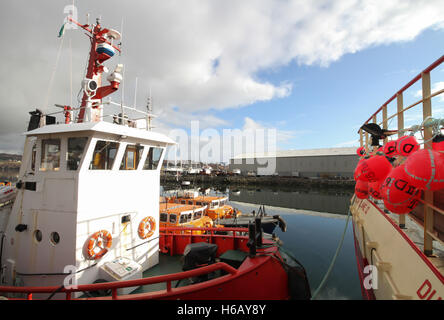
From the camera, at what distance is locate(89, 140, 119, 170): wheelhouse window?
464cm

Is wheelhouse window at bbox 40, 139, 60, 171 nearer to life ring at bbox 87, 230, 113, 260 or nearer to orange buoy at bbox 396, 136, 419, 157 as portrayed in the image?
life ring at bbox 87, 230, 113, 260

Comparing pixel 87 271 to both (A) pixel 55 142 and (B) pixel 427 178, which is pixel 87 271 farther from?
(B) pixel 427 178

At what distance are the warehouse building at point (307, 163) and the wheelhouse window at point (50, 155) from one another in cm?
5383

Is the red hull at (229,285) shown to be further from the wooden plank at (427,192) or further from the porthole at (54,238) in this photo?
the wooden plank at (427,192)

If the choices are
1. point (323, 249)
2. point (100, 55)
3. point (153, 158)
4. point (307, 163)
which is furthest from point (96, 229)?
point (307, 163)

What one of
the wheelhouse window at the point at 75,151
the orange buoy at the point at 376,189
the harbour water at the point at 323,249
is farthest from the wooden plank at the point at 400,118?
the wheelhouse window at the point at 75,151

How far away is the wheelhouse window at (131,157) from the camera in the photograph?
17.2 feet

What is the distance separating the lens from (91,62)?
5891mm

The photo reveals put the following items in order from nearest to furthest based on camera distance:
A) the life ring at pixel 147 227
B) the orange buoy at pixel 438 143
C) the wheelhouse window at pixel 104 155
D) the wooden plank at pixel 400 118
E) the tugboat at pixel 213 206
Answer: the orange buoy at pixel 438 143 → the wooden plank at pixel 400 118 → the wheelhouse window at pixel 104 155 → the life ring at pixel 147 227 → the tugboat at pixel 213 206

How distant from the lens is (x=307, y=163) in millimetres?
53469

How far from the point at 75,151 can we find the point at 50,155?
79 cm

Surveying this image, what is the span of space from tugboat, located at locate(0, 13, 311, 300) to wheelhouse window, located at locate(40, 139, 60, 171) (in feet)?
0.08

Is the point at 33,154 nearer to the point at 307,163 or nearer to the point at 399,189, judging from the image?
the point at 399,189

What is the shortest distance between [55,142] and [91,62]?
2683 millimetres
